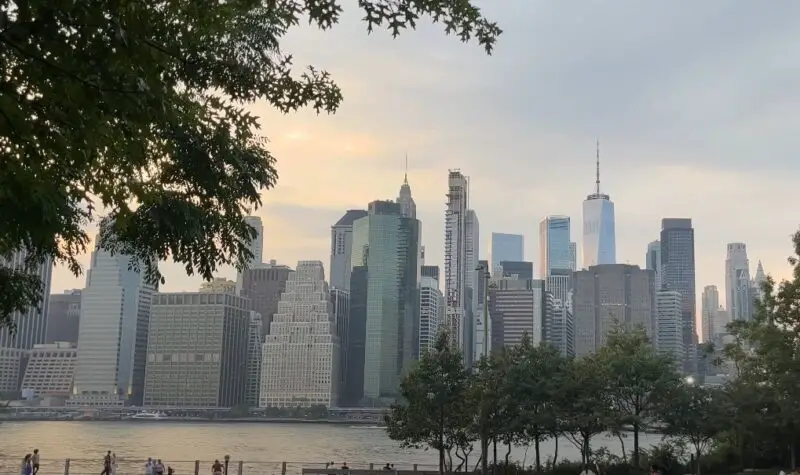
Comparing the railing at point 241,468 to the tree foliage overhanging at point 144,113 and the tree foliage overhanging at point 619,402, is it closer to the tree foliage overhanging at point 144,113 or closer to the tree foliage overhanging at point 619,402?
the tree foliage overhanging at point 619,402

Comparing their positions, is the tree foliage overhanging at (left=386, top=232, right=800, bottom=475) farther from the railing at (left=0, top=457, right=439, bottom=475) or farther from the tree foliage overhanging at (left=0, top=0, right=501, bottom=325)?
the tree foliage overhanging at (left=0, top=0, right=501, bottom=325)

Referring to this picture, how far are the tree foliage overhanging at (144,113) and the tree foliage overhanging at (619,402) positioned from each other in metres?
24.1

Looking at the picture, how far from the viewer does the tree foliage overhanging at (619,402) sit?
108 ft

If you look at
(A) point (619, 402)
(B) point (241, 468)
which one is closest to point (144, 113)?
(B) point (241, 468)

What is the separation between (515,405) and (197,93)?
89.3 feet

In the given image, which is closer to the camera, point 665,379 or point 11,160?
point 11,160

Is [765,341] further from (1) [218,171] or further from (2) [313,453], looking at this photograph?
(2) [313,453]

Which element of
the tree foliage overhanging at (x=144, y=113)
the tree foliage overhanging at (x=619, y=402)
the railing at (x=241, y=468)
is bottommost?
the railing at (x=241, y=468)

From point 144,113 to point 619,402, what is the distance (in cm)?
3316

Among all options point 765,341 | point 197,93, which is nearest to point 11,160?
point 197,93

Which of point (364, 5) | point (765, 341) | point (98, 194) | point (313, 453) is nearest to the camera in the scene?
point (364, 5)

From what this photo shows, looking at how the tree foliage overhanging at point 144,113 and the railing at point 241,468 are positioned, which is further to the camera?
the railing at point 241,468

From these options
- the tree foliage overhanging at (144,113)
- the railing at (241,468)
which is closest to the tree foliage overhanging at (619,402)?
the railing at (241,468)

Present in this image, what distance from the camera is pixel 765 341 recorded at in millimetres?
33625
